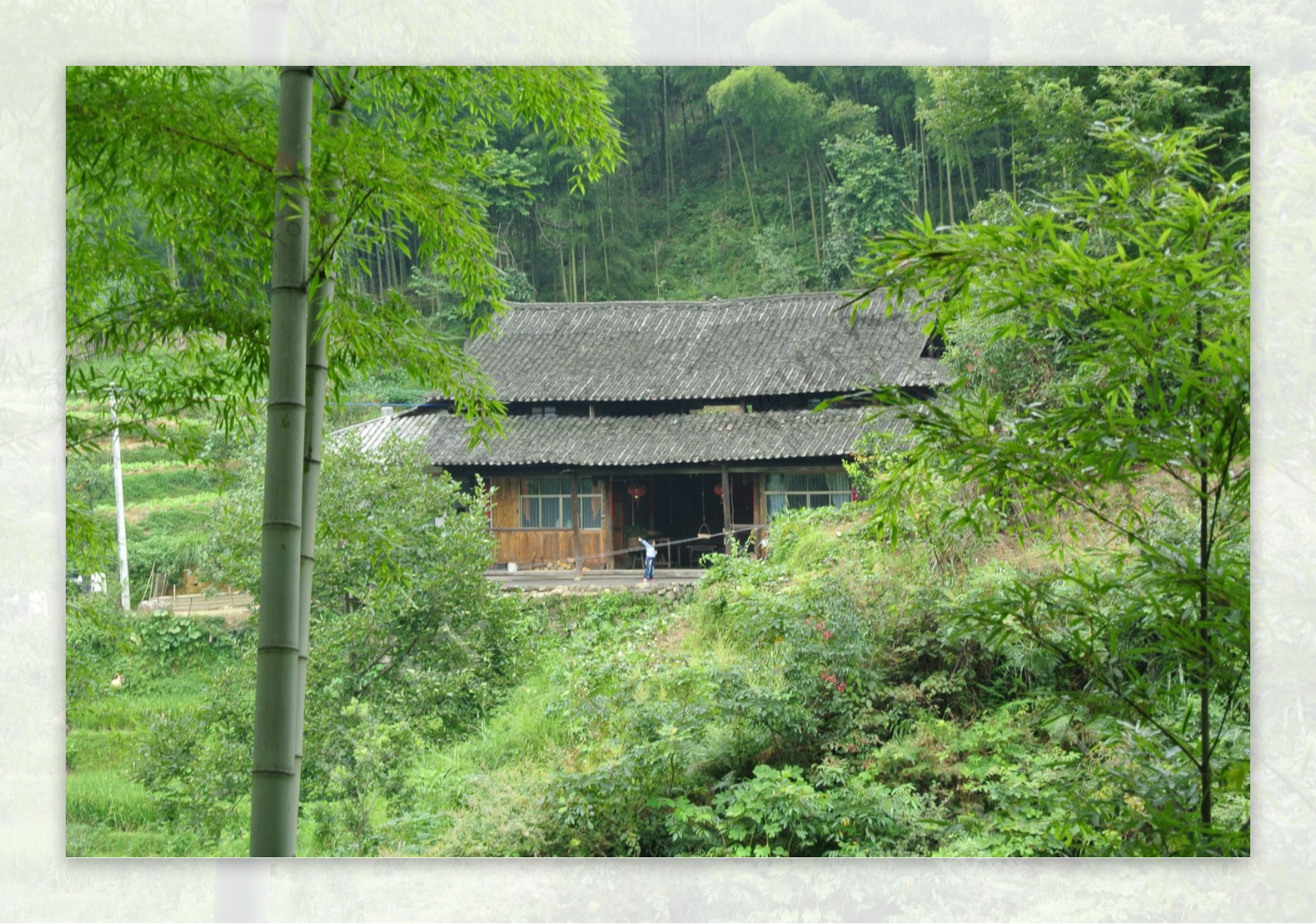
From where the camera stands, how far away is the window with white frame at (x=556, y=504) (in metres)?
4.08

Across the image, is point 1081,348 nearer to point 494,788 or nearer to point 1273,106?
point 1273,106

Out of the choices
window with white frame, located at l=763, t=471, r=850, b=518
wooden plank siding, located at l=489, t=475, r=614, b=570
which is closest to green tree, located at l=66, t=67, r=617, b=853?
wooden plank siding, located at l=489, t=475, r=614, b=570

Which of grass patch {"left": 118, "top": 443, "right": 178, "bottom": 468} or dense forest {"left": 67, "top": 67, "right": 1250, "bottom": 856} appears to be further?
grass patch {"left": 118, "top": 443, "right": 178, "bottom": 468}

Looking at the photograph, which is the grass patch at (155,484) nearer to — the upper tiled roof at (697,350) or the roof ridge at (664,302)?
the upper tiled roof at (697,350)

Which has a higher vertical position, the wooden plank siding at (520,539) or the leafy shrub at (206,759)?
the wooden plank siding at (520,539)

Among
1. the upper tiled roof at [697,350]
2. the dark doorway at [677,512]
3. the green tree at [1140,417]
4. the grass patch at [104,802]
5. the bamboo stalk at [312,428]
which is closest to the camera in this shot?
the green tree at [1140,417]

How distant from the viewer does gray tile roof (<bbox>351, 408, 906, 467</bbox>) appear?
3928mm

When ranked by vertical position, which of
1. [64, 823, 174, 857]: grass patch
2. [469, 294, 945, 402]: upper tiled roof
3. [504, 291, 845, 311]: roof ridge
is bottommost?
[64, 823, 174, 857]: grass patch

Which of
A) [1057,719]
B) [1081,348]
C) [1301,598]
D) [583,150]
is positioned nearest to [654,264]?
[583,150]

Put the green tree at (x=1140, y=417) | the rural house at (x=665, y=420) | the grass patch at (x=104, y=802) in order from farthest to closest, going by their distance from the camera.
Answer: the rural house at (x=665, y=420)
the grass patch at (x=104, y=802)
the green tree at (x=1140, y=417)

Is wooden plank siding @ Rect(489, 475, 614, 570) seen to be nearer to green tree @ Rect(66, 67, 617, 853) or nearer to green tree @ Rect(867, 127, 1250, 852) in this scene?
green tree @ Rect(66, 67, 617, 853)

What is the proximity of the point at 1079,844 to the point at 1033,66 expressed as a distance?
229 centimetres

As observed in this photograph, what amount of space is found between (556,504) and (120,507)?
1472mm

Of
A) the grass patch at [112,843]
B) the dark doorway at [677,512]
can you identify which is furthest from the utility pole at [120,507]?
the dark doorway at [677,512]
